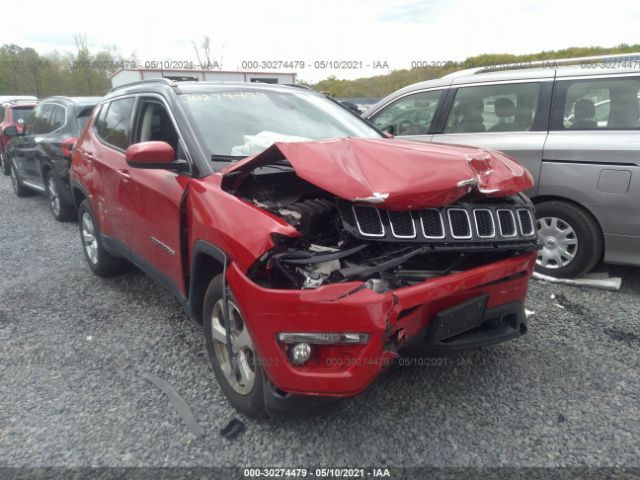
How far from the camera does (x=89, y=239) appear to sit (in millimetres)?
4645

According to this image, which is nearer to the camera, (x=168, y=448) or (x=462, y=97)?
(x=168, y=448)

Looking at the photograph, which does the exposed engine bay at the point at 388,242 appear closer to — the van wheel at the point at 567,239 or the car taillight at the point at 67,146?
the van wheel at the point at 567,239

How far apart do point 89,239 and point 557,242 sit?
4332mm

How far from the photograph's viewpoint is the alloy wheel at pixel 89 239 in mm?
4492

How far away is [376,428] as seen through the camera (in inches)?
95.7

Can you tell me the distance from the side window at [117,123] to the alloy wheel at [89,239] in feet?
2.70

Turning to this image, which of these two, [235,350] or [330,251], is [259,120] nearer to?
[330,251]

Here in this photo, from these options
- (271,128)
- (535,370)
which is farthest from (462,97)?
(535,370)

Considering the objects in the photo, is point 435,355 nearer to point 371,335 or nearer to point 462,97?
point 371,335

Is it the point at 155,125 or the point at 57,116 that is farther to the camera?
the point at 57,116

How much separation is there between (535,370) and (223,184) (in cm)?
216

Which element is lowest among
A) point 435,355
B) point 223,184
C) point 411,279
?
point 435,355

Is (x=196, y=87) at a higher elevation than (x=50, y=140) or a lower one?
higher

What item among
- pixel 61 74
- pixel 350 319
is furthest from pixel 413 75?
pixel 350 319
